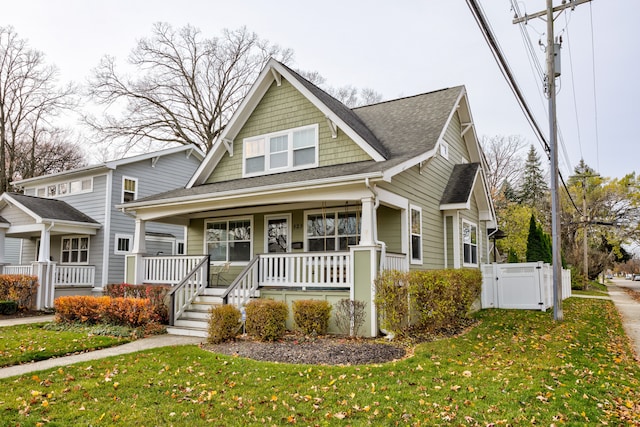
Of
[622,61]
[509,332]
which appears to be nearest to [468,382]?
[509,332]

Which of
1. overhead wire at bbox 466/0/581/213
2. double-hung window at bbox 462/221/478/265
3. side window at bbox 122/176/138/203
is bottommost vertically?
double-hung window at bbox 462/221/478/265

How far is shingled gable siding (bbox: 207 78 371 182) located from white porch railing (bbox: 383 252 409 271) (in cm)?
294

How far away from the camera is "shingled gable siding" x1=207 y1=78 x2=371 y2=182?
12.8 m

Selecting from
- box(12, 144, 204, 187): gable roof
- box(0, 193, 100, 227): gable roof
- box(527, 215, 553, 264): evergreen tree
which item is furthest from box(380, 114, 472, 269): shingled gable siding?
box(0, 193, 100, 227): gable roof

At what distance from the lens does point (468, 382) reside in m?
5.88

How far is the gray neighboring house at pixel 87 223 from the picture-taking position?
17.8m

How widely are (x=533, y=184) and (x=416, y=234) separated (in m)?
40.6

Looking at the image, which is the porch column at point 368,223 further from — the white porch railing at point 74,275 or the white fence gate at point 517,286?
the white porch railing at point 74,275

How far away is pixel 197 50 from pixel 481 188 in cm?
2226

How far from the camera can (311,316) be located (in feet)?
31.2

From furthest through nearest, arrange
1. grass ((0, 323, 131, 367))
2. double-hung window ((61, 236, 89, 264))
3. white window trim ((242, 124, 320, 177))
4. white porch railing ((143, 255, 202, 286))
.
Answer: double-hung window ((61, 236, 89, 264))
white window trim ((242, 124, 320, 177))
white porch railing ((143, 255, 202, 286))
grass ((0, 323, 131, 367))

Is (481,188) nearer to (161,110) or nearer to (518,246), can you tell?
(518,246)

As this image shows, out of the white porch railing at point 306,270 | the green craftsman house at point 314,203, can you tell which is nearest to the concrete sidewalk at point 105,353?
the green craftsman house at point 314,203

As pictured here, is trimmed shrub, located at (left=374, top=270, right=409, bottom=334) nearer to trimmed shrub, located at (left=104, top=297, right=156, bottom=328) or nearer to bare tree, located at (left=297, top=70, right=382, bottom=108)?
trimmed shrub, located at (left=104, top=297, right=156, bottom=328)
